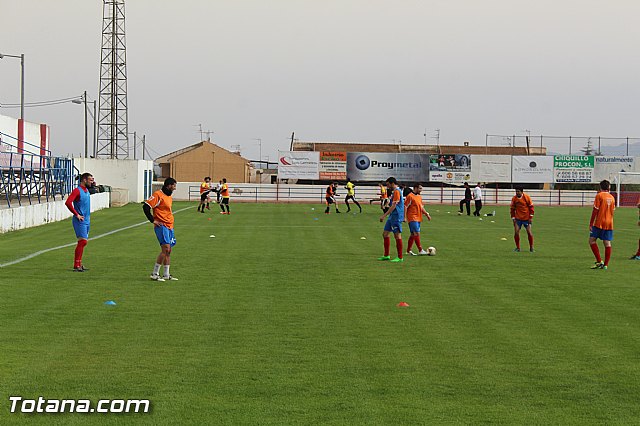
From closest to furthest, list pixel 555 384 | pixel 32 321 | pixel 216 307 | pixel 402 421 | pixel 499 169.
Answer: pixel 402 421, pixel 555 384, pixel 32 321, pixel 216 307, pixel 499 169

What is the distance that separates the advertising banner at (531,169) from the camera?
251 ft

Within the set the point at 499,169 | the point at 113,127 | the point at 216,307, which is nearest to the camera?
the point at 216,307

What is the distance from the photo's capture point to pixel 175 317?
11.3m

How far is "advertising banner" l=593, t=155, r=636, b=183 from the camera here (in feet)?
251

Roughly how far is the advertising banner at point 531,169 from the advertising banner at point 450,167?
3967mm

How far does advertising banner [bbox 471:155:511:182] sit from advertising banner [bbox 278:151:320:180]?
1351cm

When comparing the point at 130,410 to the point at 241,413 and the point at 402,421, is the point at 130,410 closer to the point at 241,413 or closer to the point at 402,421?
the point at 241,413

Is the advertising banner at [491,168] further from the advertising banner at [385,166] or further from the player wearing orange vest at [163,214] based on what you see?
the player wearing orange vest at [163,214]

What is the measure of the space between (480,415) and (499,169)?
7147cm

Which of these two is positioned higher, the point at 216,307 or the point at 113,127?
the point at 113,127

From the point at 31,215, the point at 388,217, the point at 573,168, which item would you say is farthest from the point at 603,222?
the point at 573,168

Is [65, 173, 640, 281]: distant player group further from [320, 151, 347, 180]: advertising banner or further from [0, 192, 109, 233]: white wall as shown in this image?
[320, 151, 347, 180]: advertising banner

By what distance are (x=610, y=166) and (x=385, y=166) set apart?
63.5 ft

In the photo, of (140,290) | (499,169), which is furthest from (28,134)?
(140,290)
